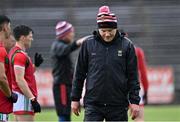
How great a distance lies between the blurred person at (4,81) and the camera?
25.0ft

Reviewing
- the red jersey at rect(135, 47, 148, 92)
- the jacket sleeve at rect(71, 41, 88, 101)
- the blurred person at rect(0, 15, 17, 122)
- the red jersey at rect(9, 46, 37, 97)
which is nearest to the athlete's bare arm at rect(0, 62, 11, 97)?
the blurred person at rect(0, 15, 17, 122)

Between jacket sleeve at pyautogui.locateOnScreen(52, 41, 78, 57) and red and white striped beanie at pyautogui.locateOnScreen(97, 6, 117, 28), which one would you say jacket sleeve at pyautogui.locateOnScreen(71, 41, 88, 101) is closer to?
red and white striped beanie at pyautogui.locateOnScreen(97, 6, 117, 28)

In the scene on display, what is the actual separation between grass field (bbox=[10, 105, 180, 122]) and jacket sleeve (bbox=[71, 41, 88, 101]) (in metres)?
6.06

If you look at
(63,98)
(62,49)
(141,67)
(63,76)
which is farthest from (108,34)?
(63,98)

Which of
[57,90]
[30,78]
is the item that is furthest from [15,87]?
[57,90]

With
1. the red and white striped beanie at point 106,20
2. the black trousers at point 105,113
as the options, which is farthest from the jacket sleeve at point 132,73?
the red and white striped beanie at point 106,20

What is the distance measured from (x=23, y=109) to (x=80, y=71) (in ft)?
4.53

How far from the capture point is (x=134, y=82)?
8305 mm

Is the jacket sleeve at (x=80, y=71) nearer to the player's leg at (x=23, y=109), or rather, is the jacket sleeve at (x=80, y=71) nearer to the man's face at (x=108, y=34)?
the man's face at (x=108, y=34)

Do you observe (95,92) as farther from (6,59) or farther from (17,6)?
(17,6)

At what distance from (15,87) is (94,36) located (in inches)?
62.1

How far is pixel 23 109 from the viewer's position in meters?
9.40

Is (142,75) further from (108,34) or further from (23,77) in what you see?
(108,34)

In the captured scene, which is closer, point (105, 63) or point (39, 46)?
point (105, 63)
